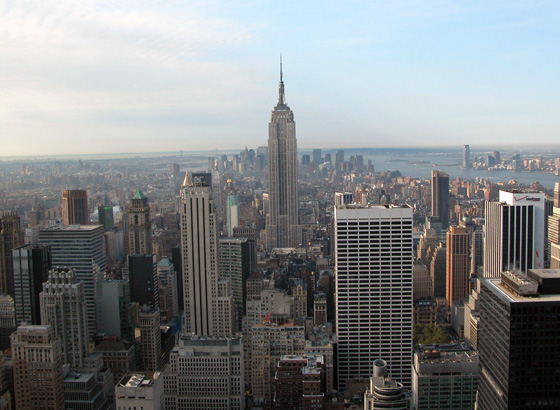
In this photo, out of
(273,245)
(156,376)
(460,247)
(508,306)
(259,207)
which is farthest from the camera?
(259,207)

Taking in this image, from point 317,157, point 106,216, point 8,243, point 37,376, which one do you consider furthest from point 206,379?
point 317,157

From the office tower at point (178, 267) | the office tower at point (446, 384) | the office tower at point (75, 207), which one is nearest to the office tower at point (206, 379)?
the office tower at point (446, 384)

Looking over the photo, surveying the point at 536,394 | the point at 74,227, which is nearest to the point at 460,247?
the point at 74,227

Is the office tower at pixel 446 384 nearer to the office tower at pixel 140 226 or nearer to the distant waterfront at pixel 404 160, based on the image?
the distant waterfront at pixel 404 160

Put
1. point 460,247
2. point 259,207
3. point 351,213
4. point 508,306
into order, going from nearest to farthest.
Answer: point 508,306 → point 351,213 → point 460,247 → point 259,207

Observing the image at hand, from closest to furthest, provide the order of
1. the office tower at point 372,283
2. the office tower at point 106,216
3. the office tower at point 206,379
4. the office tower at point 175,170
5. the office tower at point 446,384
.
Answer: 1. the office tower at point 446,384
2. the office tower at point 206,379
3. the office tower at point 372,283
4. the office tower at point 175,170
5. the office tower at point 106,216

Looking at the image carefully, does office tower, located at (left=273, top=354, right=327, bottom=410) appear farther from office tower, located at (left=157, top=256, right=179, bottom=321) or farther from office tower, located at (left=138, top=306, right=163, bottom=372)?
office tower, located at (left=157, top=256, right=179, bottom=321)

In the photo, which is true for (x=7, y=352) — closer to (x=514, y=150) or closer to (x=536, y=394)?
(x=536, y=394)
